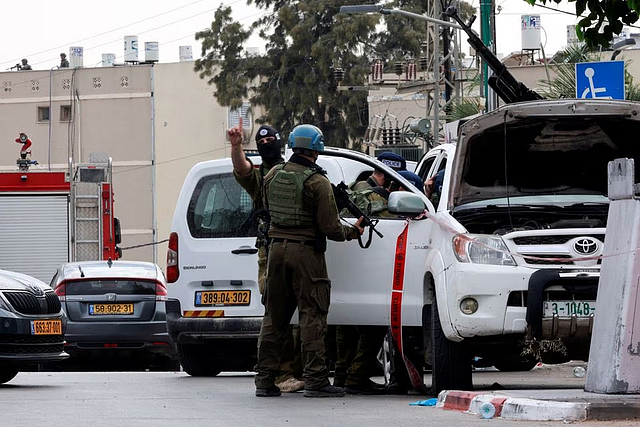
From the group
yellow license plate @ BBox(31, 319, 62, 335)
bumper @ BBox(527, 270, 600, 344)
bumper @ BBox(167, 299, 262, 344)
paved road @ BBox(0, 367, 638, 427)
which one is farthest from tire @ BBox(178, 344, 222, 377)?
bumper @ BBox(527, 270, 600, 344)

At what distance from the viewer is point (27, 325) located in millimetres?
12812

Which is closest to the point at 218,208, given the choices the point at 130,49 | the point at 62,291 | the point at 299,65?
the point at 62,291

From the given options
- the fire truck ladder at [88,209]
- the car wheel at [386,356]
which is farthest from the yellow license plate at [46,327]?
the fire truck ladder at [88,209]

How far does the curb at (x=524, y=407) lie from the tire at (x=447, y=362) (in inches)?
25.5

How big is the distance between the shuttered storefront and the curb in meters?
15.0

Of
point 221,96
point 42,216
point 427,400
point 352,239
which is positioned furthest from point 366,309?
point 221,96

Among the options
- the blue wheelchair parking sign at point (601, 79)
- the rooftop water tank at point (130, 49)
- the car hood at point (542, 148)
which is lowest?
the car hood at point (542, 148)

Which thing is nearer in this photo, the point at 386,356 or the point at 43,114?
the point at 386,356

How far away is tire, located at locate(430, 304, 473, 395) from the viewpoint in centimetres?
1005

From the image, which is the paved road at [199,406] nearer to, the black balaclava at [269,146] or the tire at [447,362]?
the tire at [447,362]

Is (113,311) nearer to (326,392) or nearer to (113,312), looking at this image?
(113,312)

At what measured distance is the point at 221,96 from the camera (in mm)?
49844

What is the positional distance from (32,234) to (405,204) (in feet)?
45.6

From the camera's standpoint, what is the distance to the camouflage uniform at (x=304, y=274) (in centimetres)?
1061
